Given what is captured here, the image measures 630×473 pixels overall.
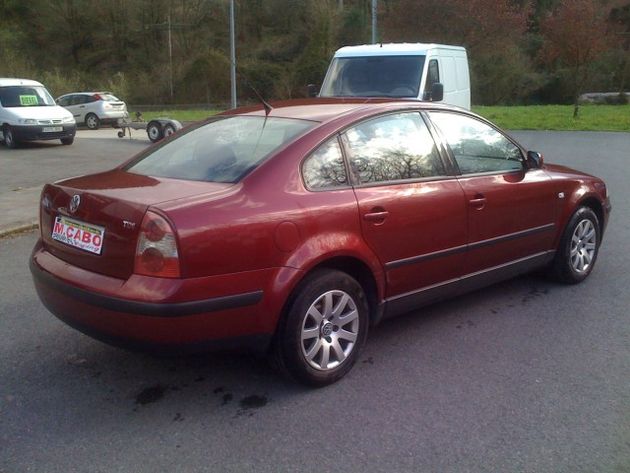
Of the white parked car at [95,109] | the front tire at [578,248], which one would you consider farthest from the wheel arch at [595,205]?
the white parked car at [95,109]

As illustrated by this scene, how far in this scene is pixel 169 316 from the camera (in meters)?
3.33

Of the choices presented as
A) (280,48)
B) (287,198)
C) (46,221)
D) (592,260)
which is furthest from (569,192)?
(280,48)

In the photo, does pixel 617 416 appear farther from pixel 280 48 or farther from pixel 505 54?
pixel 280 48

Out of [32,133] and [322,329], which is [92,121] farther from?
[322,329]

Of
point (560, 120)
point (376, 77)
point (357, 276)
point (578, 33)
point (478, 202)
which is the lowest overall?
point (560, 120)

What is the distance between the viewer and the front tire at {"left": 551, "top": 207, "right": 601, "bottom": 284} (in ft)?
18.3

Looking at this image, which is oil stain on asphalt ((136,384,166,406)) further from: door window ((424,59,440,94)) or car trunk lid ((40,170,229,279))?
door window ((424,59,440,94))

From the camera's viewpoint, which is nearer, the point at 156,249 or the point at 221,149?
the point at 156,249

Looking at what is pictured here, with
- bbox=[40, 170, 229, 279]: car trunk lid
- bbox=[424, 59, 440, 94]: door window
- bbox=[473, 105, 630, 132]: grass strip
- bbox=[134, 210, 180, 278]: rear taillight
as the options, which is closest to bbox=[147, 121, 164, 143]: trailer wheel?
bbox=[424, 59, 440, 94]: door window

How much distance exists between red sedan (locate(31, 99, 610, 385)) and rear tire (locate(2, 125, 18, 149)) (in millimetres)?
14602

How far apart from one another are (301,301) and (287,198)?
1.82 feet

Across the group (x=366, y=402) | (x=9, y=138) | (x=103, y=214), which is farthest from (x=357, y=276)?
(x=9, y=138)

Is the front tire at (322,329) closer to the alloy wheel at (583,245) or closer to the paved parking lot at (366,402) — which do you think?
the paved parking lot at (366,402)

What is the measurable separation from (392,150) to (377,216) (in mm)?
554
